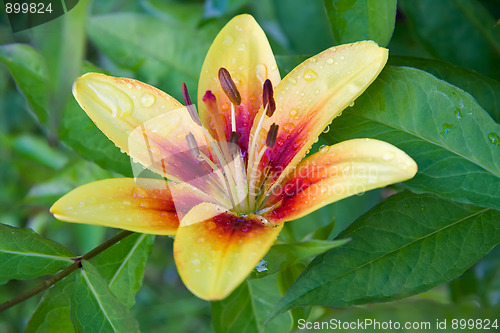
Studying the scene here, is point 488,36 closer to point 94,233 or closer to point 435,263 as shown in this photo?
point 435,263

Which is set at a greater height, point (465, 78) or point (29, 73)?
point (465, 78)

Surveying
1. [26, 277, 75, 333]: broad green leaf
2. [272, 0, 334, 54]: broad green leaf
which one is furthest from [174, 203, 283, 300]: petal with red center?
[272, 0, 334, 54]: broad green leaf

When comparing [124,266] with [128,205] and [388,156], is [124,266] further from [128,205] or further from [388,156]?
[388,156]

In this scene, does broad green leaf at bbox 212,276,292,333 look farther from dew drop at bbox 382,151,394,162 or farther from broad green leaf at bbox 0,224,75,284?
dew drop at bbox 382,151,394,162

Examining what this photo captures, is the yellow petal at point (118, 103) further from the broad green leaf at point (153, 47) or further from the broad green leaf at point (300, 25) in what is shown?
the broad green leaf at point (300, 25)

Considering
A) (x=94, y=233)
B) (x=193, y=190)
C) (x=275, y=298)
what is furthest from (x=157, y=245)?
(x=193, y=190)

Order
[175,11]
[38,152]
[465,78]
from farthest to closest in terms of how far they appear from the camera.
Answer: [38,152]
[175,11]
[465,78]

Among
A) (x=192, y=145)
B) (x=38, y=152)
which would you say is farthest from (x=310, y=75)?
(x=38, y=152)
